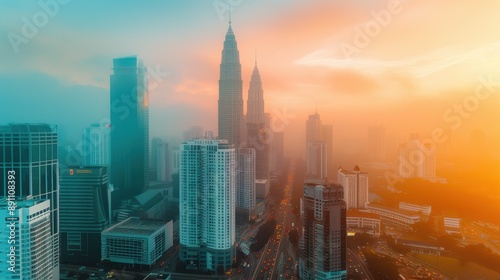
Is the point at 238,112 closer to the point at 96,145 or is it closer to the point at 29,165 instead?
the point at 96,145

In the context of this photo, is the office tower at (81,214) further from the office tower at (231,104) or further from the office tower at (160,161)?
the office tower at (231,104)

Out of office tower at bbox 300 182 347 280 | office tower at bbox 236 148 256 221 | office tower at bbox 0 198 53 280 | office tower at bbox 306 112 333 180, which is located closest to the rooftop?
office tower at bbox 0 198 53 280

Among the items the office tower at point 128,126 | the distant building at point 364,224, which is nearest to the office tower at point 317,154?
the distant building at point 364,224

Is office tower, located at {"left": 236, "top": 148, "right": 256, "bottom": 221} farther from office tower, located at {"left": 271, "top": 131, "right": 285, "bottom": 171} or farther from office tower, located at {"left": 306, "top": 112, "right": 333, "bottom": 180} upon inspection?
office tower, located at {"left": 271, "top": 131, "right": 285, "bottom": 171}

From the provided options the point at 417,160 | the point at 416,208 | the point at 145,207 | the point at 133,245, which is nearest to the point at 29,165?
the point at 133,245

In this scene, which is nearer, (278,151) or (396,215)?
(396,215)

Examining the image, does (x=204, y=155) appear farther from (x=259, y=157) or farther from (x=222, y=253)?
(x=259, y=157)
